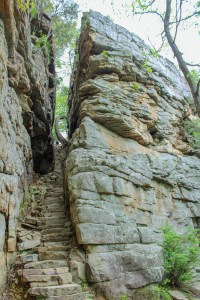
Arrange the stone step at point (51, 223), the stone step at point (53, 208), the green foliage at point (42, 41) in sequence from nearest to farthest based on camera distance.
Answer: the stone step at point (51, 223) → the stone step at point (53, 208) → the green foliage at point (42, 41)

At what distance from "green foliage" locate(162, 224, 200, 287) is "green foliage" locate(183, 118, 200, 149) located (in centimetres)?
727

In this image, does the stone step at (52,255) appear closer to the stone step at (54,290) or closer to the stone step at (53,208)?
the stone step at (54,290)

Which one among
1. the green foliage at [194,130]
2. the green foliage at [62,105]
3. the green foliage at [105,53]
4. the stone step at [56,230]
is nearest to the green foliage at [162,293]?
the stone step at [56,230]

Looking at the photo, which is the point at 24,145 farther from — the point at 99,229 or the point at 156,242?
the point at 156,242

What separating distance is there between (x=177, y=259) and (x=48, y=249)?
3.87 meters

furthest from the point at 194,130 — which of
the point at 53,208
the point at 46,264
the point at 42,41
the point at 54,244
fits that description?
the point at 46,264

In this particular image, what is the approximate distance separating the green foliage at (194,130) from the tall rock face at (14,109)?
845 cm

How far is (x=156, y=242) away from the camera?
8797 mm

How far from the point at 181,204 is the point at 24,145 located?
7409 millimetres

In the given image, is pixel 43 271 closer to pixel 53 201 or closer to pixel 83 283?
pixel 83 283

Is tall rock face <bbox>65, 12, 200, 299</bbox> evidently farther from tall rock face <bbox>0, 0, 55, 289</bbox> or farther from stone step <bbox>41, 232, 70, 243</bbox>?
tall rock face <bbox>0, 0, 55, 289</bbox>

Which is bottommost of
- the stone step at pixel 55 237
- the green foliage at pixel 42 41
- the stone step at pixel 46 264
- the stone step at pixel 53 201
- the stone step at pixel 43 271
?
the stone step at pixel 43 271

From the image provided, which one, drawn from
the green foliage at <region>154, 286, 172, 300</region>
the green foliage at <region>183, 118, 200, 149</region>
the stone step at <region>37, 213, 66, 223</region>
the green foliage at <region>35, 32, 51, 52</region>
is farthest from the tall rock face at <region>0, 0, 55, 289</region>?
the green foliage at <region>183, 118, 200, 149</region>

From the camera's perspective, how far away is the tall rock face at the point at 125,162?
7.47m
